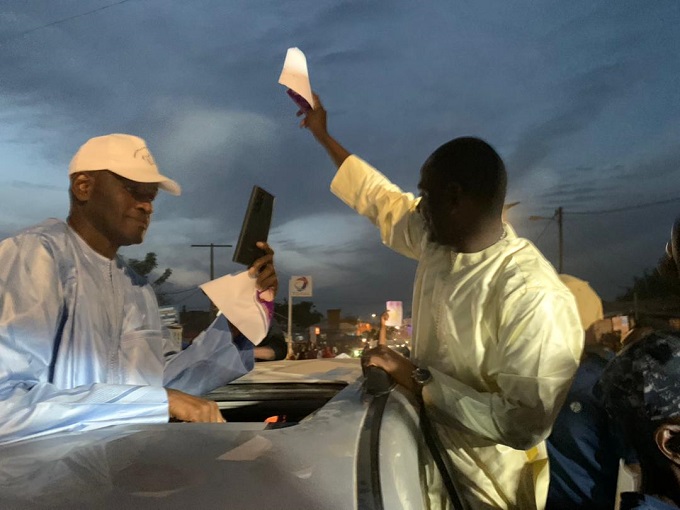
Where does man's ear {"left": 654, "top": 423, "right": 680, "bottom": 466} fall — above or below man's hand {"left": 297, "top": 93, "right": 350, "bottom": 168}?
below

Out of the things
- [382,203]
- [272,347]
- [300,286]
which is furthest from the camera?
[300,286]

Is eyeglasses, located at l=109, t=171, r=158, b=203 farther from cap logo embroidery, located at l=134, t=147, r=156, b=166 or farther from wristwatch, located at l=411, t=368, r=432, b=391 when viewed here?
wristwatch, located at l=411, t=368, r=432, b=391

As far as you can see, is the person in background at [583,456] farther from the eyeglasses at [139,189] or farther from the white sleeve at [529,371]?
the eyeglasses at [139,189]

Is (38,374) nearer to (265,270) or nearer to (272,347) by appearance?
(265,270)

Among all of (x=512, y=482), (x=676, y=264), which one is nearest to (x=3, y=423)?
(x=512, y=482)

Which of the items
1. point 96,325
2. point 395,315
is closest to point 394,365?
point 96,325

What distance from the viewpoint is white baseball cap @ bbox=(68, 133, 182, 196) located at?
219 cm

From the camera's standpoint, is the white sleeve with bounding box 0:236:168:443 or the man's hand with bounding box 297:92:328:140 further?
the man's hand with bounding box 297:92:328:140

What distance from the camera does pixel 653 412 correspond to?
150cm

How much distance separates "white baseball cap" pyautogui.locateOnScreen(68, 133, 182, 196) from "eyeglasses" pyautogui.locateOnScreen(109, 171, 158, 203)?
0.07 feet

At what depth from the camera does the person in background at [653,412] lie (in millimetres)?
1478

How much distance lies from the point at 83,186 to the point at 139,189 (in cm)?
20

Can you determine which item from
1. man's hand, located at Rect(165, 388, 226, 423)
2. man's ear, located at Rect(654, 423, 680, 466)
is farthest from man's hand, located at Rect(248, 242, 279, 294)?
man's ear, located at Rect(654, 423, 680, 466)

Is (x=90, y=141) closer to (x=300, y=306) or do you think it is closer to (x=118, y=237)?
(x=118, y=237)
